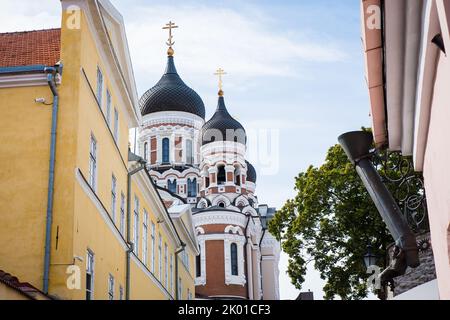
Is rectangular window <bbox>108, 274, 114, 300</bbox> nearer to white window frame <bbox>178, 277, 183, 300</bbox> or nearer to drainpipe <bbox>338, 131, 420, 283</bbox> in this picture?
drainpipe <bbox>338, 131, 420, 283</bbox>

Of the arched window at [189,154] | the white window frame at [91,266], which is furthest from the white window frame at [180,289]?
the arched window at [189,154]

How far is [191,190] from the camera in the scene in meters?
60.7

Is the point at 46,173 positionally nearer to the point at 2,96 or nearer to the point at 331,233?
the point at 2,96

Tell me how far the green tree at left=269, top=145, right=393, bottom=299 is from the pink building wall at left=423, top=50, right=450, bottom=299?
20.8m

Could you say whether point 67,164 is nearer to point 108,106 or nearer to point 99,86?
point 99,86

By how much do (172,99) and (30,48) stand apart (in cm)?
4338

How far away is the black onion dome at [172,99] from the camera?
60.4m

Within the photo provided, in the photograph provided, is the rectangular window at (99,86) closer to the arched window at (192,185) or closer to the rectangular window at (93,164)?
the rectangular window at (93,164)

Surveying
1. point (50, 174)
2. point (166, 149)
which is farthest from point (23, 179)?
point (166, 149)

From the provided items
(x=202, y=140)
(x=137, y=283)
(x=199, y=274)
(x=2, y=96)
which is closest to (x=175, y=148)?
(x=202, y=140)

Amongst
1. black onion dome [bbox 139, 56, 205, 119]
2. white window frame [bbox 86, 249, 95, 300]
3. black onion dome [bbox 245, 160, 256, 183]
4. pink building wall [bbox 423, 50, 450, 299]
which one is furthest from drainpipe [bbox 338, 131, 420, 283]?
black onion dome [bbox 245, 160, 256, 183]

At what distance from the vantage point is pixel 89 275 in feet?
53.0

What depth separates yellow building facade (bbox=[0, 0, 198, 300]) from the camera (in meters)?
14.7
